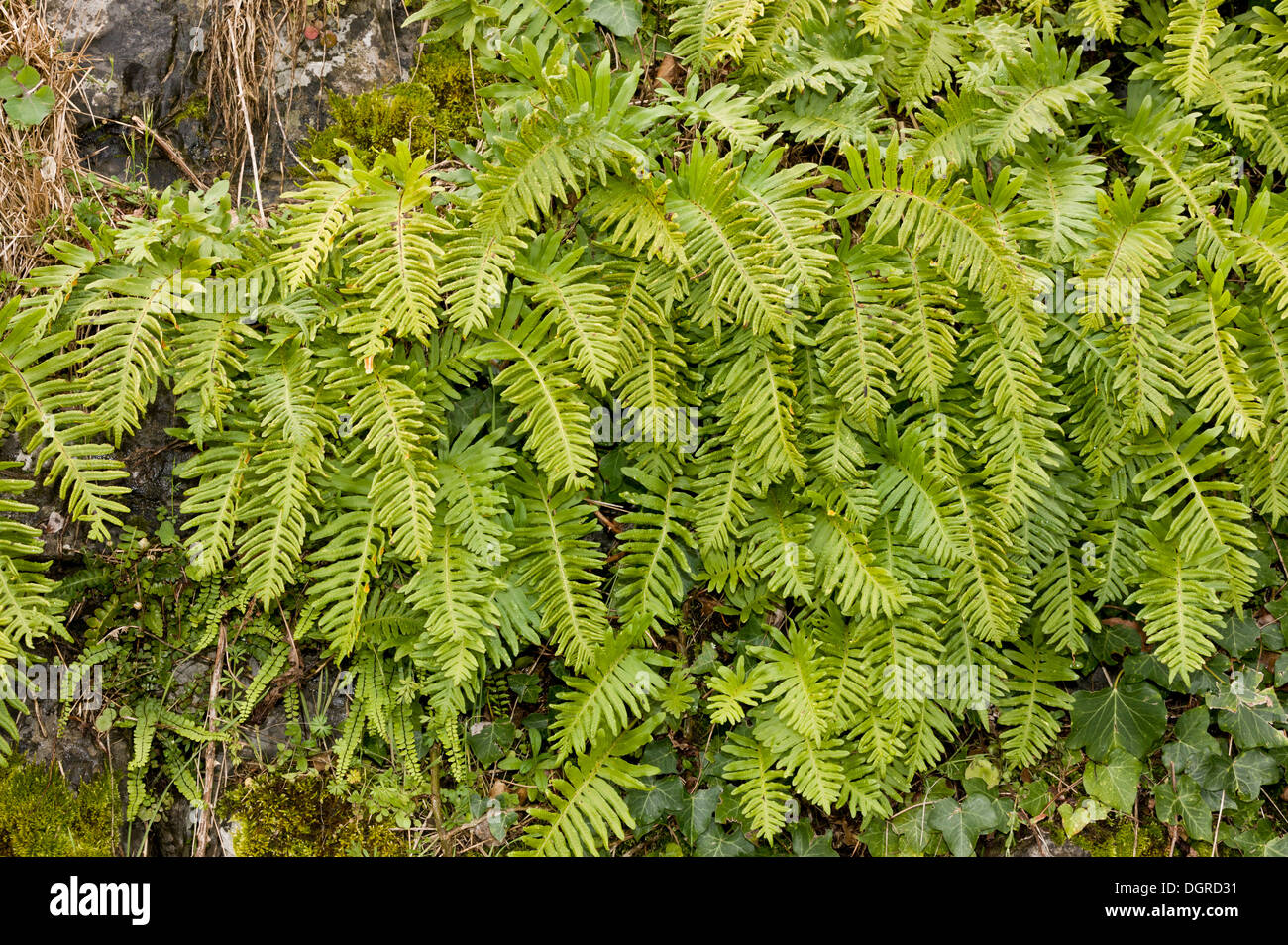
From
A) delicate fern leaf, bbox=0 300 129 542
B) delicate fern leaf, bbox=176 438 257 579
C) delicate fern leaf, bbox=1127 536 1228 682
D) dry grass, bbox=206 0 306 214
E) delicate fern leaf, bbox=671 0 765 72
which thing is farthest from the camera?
dry grass, bbox=206 0 306 214

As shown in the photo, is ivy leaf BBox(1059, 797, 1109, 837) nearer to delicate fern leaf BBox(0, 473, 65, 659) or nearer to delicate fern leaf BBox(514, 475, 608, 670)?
delicate fern leaf BBox(514, 475, 608, 670)

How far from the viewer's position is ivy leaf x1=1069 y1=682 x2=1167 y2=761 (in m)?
3.09

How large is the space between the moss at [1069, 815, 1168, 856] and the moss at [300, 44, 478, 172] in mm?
3323

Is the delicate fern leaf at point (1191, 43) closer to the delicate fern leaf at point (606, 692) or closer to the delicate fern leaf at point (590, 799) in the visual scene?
→ the delicate fern leaf at point (606, 692)

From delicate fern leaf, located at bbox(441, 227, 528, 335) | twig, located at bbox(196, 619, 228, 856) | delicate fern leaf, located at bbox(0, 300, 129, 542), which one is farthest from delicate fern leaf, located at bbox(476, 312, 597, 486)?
twig, located at bbox(196, 619, 228, 856)

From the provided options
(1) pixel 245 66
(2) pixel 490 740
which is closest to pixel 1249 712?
(2) pixel 490 740

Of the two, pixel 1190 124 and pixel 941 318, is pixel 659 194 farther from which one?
pixel 1190 124

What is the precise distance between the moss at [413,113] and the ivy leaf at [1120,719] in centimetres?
299

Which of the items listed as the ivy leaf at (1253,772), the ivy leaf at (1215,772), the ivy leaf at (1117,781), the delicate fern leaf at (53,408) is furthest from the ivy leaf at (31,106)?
the ivy leaf at (1253,772)

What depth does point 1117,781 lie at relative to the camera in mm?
3094

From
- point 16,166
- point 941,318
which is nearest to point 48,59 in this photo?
point 16,166

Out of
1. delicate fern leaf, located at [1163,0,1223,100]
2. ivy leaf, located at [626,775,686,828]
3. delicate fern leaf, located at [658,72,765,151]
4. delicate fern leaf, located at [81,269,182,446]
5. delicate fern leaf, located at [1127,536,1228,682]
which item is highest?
delicate fern leaf, located at [1163,0,1223,100]

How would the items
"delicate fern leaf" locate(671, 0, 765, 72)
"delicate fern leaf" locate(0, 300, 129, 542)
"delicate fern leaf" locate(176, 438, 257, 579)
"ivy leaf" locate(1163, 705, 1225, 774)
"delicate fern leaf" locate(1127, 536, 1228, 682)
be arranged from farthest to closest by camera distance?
"ivy leaf" locate(1163, 705, 1225, 774), "delicate fern leaf" locate(1127, 536, 1228, 682), "delicate fern leaf" locate(671, 0, 765, 72), "delicate fern leaf" locate(176, 438, 257, 579), "delicate fern leaf" locate(0, 300, 129, 542)

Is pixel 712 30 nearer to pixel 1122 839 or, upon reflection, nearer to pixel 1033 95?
pixel 1033 95
